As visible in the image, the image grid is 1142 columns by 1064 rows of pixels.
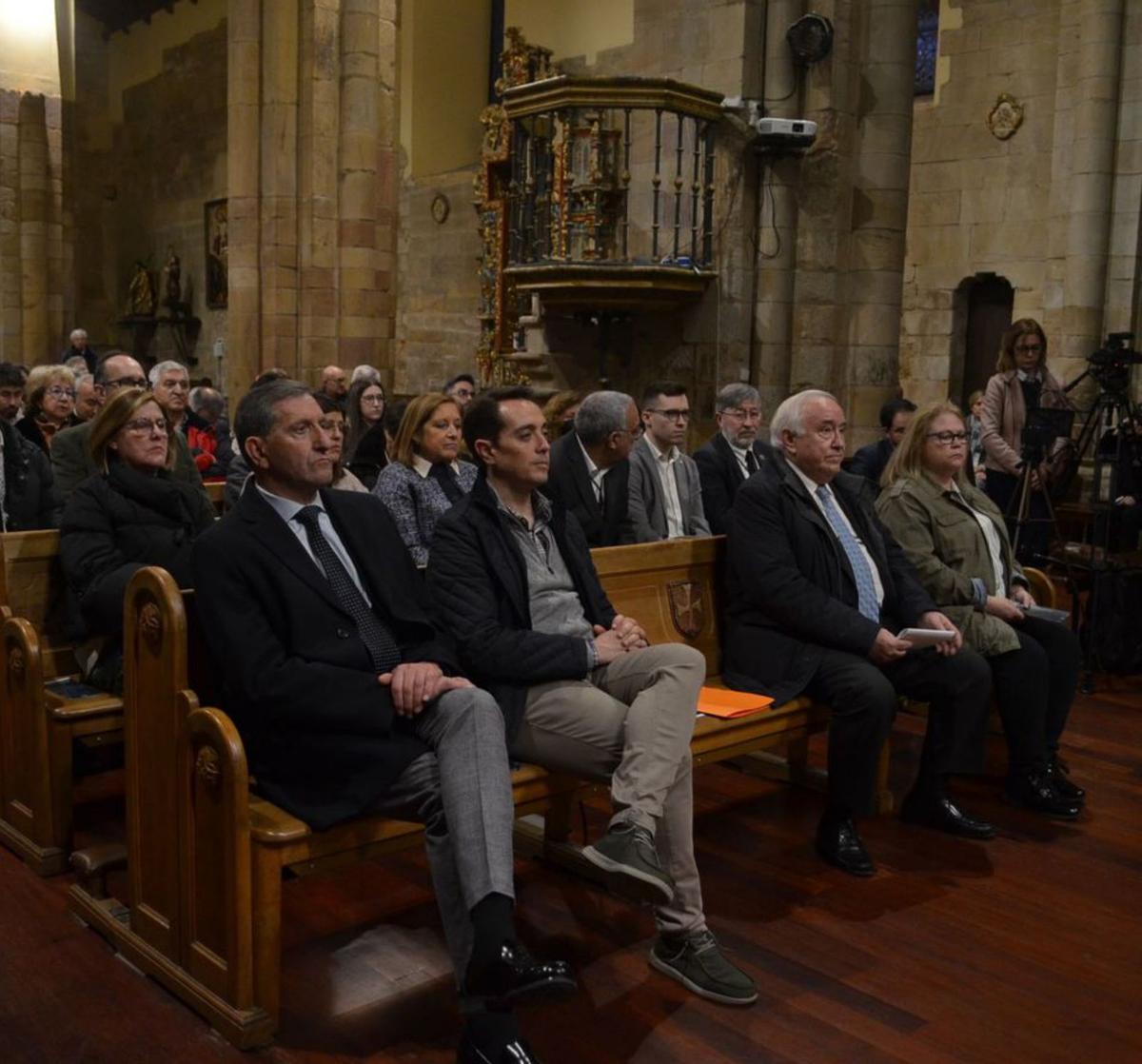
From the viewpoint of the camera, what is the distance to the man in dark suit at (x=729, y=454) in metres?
5.82

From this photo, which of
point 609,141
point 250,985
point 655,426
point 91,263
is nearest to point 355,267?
point 609,141

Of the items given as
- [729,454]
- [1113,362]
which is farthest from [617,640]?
[1113,362]

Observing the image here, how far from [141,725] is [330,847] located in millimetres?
662

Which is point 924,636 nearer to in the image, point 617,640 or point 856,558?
point 856,558

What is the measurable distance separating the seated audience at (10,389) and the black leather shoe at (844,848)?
4121 millimetres

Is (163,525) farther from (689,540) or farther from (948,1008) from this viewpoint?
(948,1008)

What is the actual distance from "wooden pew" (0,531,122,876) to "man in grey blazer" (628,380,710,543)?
2.35 m

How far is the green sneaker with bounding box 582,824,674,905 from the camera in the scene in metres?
2.93

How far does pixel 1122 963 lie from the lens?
135 inches

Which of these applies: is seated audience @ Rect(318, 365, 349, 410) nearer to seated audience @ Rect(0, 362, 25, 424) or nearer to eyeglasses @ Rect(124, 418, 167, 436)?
seated audience @ Rect(0, 362, 25, 424)

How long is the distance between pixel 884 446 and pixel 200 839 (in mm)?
4720

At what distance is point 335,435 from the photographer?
4.54 meters

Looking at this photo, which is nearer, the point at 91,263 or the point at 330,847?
the point at 330,847

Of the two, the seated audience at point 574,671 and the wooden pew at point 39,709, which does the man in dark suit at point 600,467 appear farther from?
the wooden pew at point 39,709
